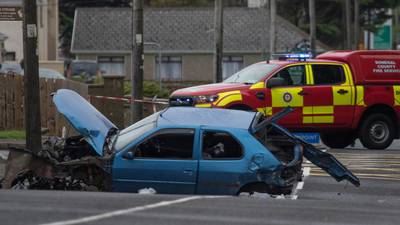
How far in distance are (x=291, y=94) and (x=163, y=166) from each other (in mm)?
6555

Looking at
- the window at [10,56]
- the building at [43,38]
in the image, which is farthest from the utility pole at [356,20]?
the window at [10,56]

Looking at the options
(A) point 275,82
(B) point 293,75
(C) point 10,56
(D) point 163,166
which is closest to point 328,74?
(B) point 293,75

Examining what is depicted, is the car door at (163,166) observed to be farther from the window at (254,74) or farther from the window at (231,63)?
the window at (231,63)

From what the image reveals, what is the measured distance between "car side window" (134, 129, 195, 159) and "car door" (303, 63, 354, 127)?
6.48m

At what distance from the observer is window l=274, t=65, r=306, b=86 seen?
15133 millimetres

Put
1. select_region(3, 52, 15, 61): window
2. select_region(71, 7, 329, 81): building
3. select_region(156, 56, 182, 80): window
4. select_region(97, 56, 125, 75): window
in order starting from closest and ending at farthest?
select_region(3, 52, 15, 61): window < select_region(71, 7, 329, 81): building < select_region(156, 56, 182, 80): window < select_region(97, 56, 125, 75): window

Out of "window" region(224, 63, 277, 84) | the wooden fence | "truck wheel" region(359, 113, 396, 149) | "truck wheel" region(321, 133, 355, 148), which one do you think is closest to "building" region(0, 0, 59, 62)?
the wooden fence

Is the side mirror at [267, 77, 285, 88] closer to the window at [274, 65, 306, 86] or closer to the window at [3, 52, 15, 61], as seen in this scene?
the window at [274, 65, 306, 86]

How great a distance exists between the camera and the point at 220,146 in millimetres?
9047

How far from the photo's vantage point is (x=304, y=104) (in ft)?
49.4

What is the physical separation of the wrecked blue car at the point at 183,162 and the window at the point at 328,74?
599 centimetres

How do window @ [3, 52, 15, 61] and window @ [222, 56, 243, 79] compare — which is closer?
window @ [3, 52, 15, 61]

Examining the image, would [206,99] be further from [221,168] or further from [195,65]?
[195,65]

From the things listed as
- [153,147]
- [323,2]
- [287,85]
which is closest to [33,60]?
[153,147]
